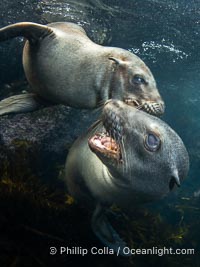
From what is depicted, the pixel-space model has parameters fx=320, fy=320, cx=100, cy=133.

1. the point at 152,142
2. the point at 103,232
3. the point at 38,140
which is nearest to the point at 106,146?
the point at 152,142

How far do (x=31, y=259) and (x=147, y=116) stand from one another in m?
2.34

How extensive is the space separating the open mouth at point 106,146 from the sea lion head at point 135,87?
59 cm

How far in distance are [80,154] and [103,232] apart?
1.12 meters

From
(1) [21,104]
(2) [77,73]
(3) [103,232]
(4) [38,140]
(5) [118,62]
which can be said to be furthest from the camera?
(4) [38,140]

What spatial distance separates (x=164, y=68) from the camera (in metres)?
16.8

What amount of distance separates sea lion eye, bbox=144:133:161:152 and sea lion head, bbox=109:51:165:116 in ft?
1.95

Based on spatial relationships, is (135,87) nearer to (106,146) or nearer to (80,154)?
(106,146)

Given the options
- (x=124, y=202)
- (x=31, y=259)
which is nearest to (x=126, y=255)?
(x=124, y=202)

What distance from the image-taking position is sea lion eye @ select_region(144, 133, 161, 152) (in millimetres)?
3109

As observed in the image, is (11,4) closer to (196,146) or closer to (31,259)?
(31,259)

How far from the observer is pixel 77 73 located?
4219 millimetres

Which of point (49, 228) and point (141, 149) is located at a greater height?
point (141, 149)

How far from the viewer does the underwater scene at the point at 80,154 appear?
128 inches

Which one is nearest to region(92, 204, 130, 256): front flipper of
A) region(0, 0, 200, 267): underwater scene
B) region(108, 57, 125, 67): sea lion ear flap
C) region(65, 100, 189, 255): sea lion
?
region(0, 0, 200, 267): underwater scene
